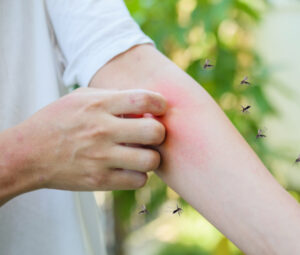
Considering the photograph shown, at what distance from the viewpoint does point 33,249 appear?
783 millimetres

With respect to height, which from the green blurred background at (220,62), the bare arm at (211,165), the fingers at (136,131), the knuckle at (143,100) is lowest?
the green blurred background at (220,62)

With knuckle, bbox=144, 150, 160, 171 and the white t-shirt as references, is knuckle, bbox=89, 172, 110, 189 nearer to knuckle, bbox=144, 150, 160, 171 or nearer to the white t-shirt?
knuckle, bbox=144, 150, 160, 171

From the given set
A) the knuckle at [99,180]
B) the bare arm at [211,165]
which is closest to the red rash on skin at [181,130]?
the bare arm at [211,165]

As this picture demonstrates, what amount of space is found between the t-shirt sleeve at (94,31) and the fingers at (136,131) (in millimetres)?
178

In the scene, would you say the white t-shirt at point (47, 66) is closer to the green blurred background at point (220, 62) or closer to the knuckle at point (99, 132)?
the knuckle at point (99, 132)

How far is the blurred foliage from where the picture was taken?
5.14 feet

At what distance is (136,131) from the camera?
2.10 feet

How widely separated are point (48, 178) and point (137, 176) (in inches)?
5.2

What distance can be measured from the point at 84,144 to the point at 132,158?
73 millimetres

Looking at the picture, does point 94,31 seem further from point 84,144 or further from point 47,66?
point 84,144

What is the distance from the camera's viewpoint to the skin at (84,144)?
0.64 meters

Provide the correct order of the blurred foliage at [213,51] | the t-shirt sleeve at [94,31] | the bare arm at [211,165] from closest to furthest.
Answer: the bare arm at [211,165], the t-shirt sleeve at [94,31], the blurred foliage at [213,51]

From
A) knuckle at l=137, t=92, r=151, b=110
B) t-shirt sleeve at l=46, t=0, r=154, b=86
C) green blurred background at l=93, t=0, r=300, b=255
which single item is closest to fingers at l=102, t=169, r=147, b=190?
knuckle at l=137, t=92, r=151, b=110

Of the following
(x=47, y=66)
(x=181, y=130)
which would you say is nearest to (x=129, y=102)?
(x=181, y=130)
